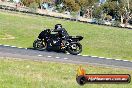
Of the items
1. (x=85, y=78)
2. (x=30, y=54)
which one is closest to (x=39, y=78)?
(x=85, y=78)

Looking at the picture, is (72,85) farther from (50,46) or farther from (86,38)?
(86,38)

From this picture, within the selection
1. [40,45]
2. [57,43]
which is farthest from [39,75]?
[57,43]

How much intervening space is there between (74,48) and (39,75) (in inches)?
411

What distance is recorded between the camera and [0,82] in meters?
13.0

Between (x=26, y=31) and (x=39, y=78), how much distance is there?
27203 millimetres

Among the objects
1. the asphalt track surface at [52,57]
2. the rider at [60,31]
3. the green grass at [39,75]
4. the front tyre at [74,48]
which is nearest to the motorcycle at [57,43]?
the front tyre at [74,48]

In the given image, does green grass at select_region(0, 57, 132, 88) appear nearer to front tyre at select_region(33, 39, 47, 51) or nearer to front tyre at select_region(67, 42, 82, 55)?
front tyre at select_region(67, 42, 82, 55)

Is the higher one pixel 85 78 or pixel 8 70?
pixel 85 78

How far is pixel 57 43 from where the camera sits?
2633cm

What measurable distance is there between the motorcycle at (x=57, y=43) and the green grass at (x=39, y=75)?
4920 mm

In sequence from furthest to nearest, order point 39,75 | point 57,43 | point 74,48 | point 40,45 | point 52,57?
point 57,43 < point 40,45 < point 74,48 < point 52,57 < point 39,75

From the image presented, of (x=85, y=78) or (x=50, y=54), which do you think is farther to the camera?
(x=50, y=54)

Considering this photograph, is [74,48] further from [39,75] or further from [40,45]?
[39,75]

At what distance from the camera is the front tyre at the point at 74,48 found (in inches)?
1014
